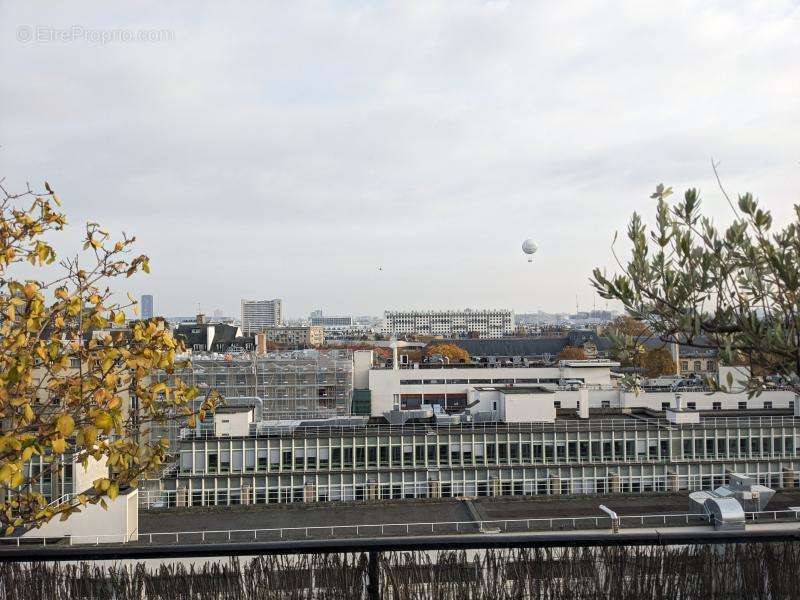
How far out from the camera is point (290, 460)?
74.4 feet

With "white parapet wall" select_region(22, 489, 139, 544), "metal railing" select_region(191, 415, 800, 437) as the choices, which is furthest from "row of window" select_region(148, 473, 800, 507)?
"white parapet wall" select_region(22, 489, 139, 544)

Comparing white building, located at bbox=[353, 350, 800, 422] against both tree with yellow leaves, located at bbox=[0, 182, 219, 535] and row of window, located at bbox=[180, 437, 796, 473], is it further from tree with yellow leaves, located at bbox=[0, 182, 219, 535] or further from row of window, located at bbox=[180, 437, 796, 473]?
tree with yellow leaves, located at bbox=[0, 182, 219, 535]

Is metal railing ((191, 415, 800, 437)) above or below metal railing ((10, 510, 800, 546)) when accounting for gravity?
above

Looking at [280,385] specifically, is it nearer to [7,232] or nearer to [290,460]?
[290,460]

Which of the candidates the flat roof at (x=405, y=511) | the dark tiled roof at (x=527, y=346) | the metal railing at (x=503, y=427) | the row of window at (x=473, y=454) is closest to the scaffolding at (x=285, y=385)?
the metal railing at (x=503, y=427)

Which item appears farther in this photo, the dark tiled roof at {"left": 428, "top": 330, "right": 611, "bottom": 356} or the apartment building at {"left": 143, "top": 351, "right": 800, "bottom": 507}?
the dark tiled roof at {"left": 428, "top": 330, "right": 611, "bottom": 356}

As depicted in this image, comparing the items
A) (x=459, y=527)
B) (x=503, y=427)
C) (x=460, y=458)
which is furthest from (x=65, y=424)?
(x=503, y=427)

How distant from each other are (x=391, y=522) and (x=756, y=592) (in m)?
13.7

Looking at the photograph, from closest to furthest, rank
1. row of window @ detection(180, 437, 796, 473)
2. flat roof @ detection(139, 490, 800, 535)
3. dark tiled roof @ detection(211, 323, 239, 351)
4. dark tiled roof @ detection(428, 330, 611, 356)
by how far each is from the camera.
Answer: flat roof @ detection(139, 490, 800, 535), row of window @ detection(180, 437, 796, 473), dark tiled roof @ detection(428, 330, 611, 356), dark tiled roof @ detection(211, 323, 239, 351)

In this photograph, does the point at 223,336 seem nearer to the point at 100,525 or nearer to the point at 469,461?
the point at 469,461

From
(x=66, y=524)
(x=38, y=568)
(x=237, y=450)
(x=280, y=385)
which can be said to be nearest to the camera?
(x=38, y=568)

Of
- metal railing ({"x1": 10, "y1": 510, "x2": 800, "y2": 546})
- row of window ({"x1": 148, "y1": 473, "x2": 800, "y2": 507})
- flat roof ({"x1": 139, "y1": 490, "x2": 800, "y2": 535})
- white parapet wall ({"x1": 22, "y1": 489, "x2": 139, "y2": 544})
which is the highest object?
white parapet wall ({"x1": 22, "y1": 489, "x2": 139, "y2": 544})

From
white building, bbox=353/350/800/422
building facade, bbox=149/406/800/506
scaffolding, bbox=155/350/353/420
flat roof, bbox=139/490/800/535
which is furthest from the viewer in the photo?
scaffolding, bbox=155/350/353/420

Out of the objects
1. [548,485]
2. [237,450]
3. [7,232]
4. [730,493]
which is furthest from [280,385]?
[7,232]
